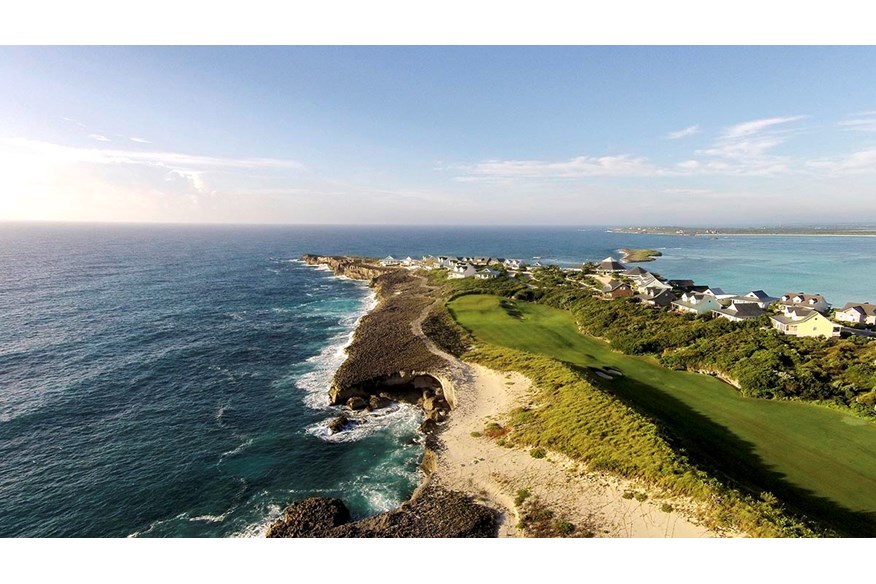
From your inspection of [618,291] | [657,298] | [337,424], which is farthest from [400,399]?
[618,291]

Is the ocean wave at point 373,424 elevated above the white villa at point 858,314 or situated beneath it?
situated beneath

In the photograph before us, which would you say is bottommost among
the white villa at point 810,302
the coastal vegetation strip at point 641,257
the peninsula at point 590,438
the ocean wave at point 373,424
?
the ocean wave at point 373,424

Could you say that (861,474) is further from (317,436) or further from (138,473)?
(138,473)

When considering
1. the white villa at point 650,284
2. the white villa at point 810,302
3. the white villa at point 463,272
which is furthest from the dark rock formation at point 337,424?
the white villa at point 810,302

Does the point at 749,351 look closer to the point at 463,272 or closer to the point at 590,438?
the point at 590,438

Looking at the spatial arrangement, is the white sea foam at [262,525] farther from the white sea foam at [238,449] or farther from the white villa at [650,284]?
the white villa at [650,284]

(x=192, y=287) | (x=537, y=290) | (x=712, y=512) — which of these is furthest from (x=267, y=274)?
(x=712, y=512)
